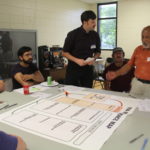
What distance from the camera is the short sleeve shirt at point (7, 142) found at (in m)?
0.86

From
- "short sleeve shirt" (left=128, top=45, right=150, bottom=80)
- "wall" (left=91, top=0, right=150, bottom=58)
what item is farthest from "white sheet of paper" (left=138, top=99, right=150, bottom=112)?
"wall" (left=91, top=0, right=150, bottom=58)

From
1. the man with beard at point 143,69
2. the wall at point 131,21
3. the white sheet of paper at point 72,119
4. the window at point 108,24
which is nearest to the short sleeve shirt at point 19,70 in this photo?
the white sheet of paper at point 72,119

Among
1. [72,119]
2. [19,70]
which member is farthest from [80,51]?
[72,119]

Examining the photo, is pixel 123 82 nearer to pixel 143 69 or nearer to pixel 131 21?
pixel 143 69

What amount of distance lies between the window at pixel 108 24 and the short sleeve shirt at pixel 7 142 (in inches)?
229

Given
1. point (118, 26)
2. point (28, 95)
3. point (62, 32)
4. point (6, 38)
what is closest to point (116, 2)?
point (118, 26)

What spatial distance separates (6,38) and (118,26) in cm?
371

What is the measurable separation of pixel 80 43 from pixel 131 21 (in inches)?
152

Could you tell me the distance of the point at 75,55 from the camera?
2.67 meters

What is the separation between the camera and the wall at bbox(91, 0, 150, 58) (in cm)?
570

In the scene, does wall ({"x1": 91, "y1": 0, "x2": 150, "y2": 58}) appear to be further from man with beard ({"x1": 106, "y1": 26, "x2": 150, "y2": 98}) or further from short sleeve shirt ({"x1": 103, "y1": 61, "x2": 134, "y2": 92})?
man with beard ({"x1": 106, "y1": 26, "x2": 150, "y2": 98})

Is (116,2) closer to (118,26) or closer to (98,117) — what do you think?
(118,26)

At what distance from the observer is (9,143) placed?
35.6 inches

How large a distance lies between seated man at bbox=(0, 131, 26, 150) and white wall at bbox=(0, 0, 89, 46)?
10.9 feet
